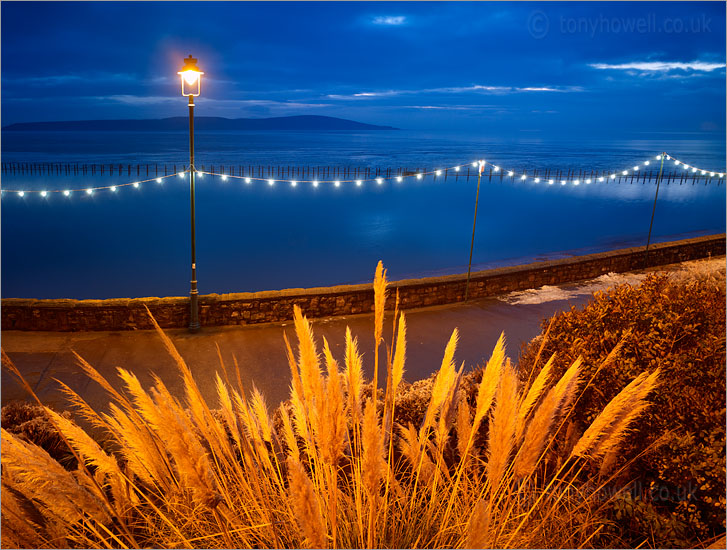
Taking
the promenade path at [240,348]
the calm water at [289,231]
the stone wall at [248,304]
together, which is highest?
the stone wall at [248,304]

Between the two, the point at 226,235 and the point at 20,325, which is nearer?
the point at 20,325

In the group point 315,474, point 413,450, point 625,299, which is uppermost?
point 625,299

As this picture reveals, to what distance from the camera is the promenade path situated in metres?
7.11

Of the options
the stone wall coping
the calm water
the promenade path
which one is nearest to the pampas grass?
the promenade path

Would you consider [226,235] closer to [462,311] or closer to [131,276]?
[131,276]

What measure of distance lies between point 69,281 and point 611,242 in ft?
83.0

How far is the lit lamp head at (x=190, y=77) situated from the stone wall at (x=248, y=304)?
10.8 feet

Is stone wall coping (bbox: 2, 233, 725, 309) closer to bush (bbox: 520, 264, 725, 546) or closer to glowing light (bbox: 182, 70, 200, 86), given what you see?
glowing light (bbox: 182, 70, 200, 86)

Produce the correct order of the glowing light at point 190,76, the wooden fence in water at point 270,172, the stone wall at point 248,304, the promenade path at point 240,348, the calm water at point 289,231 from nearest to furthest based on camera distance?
1. the promenade path at point 240,348
2. the glowing light at point 190,76
3. the stone wall at point 248,304
4. the calm water at point 289,231
5. the wooden fence in water at point 270,172

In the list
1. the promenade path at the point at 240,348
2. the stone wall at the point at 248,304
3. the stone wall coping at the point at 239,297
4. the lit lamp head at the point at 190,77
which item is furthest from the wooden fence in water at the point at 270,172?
the lit lamp head at the point at 190,77

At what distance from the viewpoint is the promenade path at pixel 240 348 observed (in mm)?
7105

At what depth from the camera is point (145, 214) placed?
1176 inches

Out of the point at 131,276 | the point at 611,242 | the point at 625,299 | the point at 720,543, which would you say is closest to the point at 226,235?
the point at 131,276

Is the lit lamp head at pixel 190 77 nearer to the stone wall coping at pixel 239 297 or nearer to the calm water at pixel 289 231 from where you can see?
the stone wall coping at pixel 239 297
